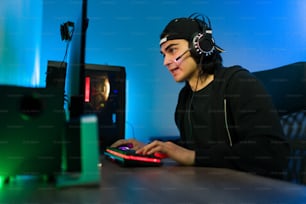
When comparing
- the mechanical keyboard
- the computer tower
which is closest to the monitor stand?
the mechanical keyboard

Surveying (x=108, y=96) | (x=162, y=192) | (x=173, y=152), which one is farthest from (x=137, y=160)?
(x=108, y=96)

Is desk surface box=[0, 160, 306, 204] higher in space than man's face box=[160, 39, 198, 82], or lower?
lower

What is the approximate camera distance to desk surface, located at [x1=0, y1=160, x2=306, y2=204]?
0.38 meters

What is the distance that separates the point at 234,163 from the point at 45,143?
0.49 metres

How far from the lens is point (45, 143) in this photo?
452 millimetres

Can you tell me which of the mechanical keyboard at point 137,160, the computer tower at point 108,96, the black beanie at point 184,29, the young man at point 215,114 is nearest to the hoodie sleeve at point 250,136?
the young man at point 215,114

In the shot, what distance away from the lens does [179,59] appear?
46.5 inches

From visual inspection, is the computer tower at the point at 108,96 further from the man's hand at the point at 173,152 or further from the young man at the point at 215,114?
the man's hand at the point at 173,152

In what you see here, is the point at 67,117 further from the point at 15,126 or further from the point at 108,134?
the point at 108,134

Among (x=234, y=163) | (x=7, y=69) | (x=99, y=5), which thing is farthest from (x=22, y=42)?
(x=99, y=5)

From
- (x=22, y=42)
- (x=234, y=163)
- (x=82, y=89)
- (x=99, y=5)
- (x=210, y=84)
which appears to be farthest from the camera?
(x=99, y=5)

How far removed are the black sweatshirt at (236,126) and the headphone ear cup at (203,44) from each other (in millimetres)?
107

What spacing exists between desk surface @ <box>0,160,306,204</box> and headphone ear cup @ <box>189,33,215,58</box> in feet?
2.03

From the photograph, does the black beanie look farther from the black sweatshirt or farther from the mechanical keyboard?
the mechanical keyboard
